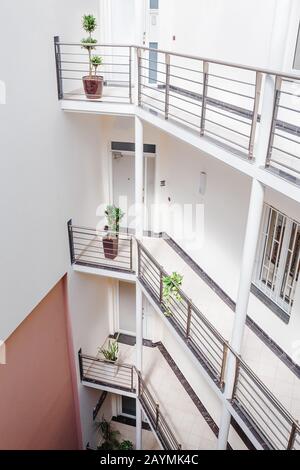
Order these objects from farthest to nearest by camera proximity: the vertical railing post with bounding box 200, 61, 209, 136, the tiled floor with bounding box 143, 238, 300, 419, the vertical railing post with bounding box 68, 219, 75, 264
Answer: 1. the vertical railing post with bounding box 68, 219, 75, 264
2. the tiled floor with bounding box 143, 238, 300, 419
3. the vertical railing post with bounding box 200, 61, 209, 136

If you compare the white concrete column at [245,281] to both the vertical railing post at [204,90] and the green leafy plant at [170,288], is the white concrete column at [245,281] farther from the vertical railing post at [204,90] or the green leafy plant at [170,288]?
the green leafy plant at [170,288]

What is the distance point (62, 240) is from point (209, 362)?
7.94 ft

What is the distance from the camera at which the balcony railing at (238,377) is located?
3.05m

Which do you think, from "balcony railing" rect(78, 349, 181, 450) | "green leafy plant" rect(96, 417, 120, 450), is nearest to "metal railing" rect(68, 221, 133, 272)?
"balcony railing" rect(78, 349, 181, 450)

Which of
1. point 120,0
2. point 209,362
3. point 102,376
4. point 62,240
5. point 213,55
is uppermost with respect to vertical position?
point 120,0

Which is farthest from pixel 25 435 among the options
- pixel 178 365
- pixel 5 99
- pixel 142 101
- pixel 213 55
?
pixel 213 55

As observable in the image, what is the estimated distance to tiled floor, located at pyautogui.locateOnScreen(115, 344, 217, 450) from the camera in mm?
4969

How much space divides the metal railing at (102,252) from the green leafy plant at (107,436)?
127 inches

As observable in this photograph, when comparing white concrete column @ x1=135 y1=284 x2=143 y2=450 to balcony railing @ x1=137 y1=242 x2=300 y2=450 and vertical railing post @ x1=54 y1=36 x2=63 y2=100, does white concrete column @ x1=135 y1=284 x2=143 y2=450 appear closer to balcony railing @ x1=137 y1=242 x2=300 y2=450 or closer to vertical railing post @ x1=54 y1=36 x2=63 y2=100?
balcony railing @ x1=137 y1=242 x2=300 y2=450

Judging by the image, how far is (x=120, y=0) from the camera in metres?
5.63

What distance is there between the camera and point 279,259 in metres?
4.21

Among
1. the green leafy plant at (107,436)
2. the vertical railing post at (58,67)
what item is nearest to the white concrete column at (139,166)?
the vertical railing post at (58,67)

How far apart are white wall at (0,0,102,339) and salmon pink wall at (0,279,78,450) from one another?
40 centimetres

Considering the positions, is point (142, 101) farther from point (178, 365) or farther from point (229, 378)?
point (178, 365)
